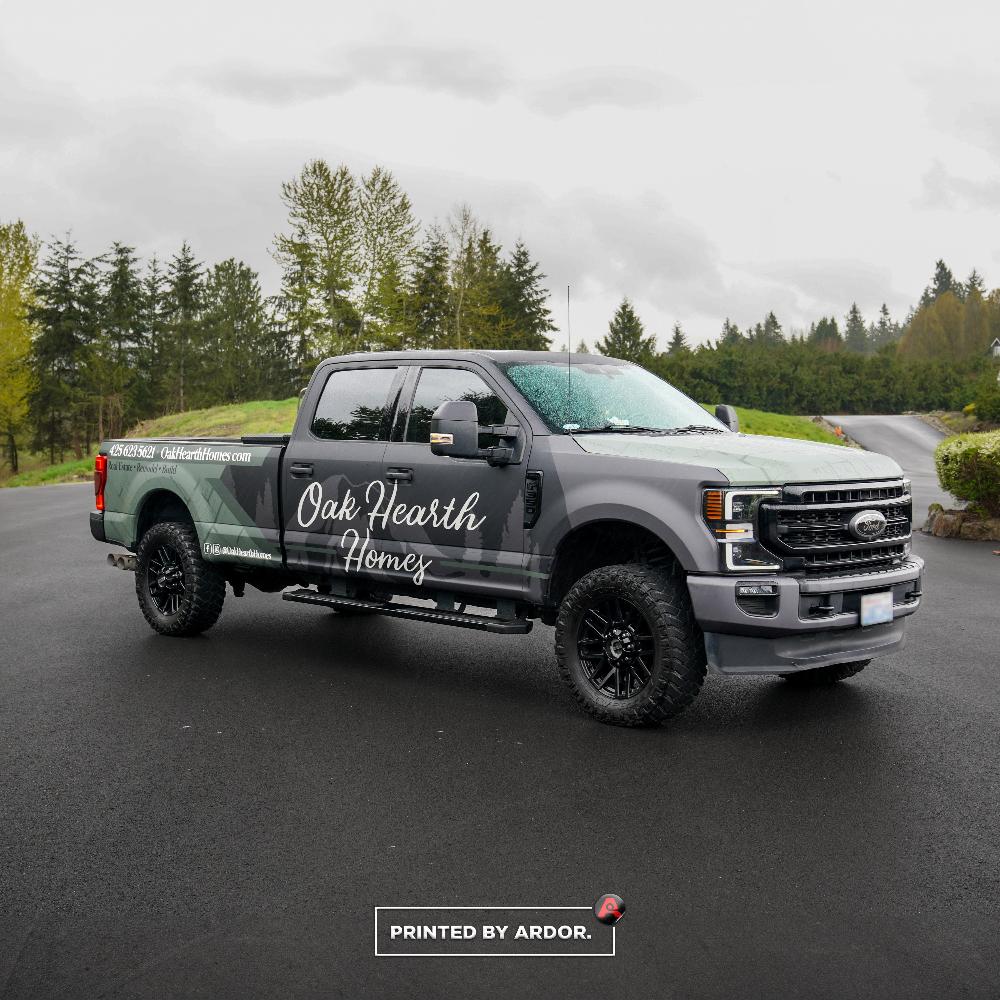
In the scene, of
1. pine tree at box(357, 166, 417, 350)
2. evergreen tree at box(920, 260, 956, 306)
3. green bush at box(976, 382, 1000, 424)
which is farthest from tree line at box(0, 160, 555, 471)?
evergreen tree at box(920, 260, 956, 306)

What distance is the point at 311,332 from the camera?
213 feet

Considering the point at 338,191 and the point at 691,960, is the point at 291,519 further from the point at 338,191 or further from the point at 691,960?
the point at 338,191

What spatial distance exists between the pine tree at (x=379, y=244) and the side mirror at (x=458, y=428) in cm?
5593

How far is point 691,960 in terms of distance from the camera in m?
3.50

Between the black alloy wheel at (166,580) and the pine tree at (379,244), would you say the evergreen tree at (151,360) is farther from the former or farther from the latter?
the black alloy wheel at (166,580)

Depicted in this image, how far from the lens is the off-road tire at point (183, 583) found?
27.8 feet

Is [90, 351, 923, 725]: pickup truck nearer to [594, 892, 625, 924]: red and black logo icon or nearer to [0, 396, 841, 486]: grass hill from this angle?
[594, 892, 625, 924]: red and black logo icon

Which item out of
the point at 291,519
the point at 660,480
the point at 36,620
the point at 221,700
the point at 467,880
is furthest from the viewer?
the point at 36,620

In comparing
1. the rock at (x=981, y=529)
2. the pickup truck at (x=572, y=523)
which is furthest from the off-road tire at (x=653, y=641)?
the rock at (x=981, y=529)

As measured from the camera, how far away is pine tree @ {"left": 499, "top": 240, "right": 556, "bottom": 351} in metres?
78.1

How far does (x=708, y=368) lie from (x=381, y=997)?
2251 inches

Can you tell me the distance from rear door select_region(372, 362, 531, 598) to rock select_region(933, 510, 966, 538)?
10674 mm

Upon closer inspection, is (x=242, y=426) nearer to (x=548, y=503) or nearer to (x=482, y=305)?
(x=482, y=305)

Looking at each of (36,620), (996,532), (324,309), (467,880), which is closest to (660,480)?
(467,880)
